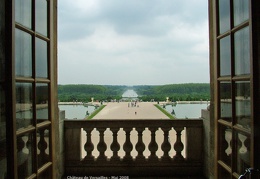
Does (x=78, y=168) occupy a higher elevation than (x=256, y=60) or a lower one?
lower

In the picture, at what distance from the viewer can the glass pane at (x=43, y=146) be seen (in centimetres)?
232

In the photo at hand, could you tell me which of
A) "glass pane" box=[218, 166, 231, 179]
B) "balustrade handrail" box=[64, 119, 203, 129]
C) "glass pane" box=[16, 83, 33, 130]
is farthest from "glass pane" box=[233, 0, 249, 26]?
"balustrade handrail" box=[64, 119, 203, 129]

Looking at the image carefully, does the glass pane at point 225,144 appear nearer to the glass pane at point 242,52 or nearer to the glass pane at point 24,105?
the glass pane at point 242,52

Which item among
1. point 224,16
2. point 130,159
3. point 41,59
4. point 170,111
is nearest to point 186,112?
point 170,111

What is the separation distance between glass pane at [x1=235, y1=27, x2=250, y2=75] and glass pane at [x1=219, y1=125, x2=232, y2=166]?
537mm

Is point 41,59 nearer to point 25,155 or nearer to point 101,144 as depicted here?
point 25,155

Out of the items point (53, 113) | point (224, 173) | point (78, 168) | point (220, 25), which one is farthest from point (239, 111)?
point (78, 168)

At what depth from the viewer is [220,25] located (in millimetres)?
2588

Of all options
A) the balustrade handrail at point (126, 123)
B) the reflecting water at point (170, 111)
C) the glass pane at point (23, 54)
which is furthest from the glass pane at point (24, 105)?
the reflecting water at point (170, 111)

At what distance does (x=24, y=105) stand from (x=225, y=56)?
69.1 inches

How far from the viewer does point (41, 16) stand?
2.37 metres

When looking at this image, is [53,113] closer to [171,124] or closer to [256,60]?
[256,60]

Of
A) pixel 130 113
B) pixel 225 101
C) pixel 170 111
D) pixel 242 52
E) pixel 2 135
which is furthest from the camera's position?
pixel 170 111

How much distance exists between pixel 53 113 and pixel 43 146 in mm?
300
